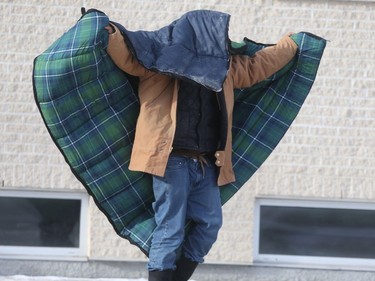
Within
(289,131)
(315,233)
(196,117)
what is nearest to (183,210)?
(196,117)

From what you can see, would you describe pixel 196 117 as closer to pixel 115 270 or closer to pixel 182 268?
pixel 182 268

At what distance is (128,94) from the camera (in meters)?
5.02

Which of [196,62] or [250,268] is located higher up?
[196,62]

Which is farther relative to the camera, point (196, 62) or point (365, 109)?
point (365, 109)

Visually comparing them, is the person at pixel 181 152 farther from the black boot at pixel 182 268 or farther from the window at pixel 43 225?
the window at pixel 43 225

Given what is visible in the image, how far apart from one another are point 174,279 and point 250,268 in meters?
2.17

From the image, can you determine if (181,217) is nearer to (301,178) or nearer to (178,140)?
(178,140)

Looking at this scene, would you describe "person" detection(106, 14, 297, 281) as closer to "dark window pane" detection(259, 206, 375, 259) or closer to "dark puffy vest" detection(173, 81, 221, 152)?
"dark puffy vest" detection(173, 81, 221, 152)

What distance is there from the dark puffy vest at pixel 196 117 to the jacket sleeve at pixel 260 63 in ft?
0.64

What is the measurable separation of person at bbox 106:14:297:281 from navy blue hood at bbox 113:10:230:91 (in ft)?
0.23

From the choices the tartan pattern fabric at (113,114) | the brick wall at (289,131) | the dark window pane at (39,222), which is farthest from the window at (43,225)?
the tartan pattern fabric at (113,114)

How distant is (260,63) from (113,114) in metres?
0.81

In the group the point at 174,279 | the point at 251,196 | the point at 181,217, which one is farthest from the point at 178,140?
the point at 251,196

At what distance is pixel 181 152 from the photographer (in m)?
4.88
